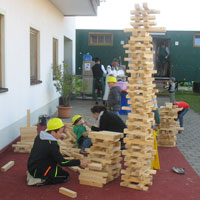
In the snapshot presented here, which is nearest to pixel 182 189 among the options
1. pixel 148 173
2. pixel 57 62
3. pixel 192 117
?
pixel 148 173

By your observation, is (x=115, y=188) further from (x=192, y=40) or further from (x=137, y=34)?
(x=192, y=40)

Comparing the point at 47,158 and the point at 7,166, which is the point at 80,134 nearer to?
the point at 7,166

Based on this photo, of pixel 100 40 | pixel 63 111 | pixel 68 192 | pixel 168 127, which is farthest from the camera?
pixel 100 40

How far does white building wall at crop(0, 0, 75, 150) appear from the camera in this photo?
7.84 meters

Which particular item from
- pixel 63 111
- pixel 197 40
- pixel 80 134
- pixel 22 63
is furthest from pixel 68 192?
pixel 197 40

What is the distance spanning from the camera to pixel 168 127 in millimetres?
Answer: 8836

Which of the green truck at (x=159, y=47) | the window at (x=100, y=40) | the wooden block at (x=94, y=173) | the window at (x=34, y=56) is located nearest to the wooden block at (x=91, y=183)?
the wooden block at (x=94, y=173)

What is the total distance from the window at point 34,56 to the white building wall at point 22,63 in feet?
0.62

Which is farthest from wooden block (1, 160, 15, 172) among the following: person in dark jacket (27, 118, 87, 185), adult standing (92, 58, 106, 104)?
adult standing (92, 58, 106, 104)

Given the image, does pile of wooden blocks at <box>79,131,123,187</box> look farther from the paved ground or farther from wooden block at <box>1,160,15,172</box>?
the paved ground

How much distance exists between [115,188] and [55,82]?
8522 mm

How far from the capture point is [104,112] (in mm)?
7230

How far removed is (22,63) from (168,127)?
13.6 feet

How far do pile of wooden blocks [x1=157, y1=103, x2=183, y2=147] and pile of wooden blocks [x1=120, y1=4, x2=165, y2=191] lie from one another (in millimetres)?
3052
